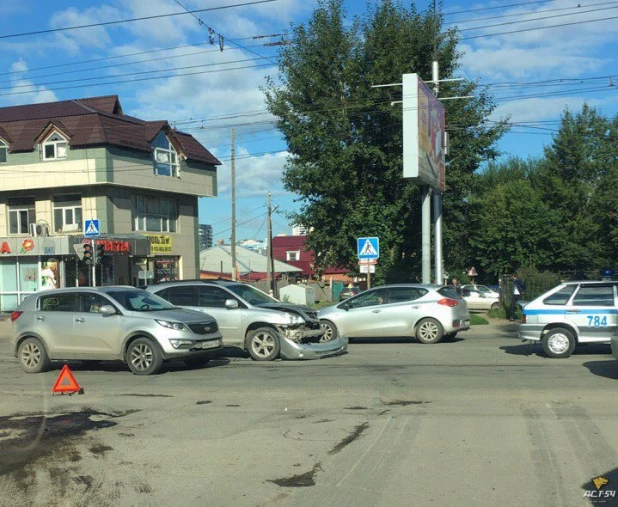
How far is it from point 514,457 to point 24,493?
450 cm

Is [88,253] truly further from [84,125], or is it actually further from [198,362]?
[84,125]

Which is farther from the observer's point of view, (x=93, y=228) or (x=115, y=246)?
(x=115, y=246)

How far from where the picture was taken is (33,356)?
1400 cm

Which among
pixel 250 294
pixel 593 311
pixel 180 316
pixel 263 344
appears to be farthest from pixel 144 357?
pixel 593 311

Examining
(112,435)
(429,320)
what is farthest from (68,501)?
(429,320)

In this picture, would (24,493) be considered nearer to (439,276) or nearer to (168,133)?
(439,276)

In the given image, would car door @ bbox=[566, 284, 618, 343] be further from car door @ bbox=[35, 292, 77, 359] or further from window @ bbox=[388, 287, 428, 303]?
car door @ bbox=[35, 292, 77, 359]

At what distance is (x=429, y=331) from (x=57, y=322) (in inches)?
345

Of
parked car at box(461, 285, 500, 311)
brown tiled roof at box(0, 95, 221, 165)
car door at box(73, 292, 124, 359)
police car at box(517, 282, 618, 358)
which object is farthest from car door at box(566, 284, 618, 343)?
brown tiled roof at box(0, 95, 221, 165)

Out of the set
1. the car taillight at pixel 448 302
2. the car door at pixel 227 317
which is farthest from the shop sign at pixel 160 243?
the car door at pixel 227 317

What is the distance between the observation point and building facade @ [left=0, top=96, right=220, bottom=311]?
119 feet

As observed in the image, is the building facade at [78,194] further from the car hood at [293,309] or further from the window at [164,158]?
the car hood at [293,309]

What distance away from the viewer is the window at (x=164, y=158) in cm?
4025

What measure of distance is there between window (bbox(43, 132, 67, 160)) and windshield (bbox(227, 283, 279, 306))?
24651 millimetres
